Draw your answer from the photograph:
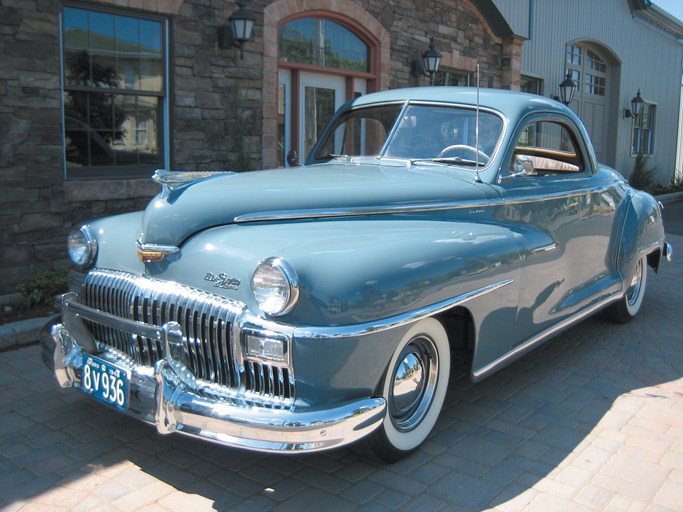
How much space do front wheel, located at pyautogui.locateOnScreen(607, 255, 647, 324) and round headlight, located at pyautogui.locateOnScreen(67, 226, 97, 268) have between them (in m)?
3.94

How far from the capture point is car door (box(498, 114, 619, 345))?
3.76 meters

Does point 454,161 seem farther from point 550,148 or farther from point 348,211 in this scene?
point 550,148

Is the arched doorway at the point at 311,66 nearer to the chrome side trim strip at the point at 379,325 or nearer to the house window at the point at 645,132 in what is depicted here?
the chrome side trim strip at the point at 379,325

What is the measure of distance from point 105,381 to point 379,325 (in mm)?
1233

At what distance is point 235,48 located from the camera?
7.28 meters

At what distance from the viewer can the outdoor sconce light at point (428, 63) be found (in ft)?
31.8

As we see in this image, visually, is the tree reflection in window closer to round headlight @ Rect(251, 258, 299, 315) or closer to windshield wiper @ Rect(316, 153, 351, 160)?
windshield wiper @ Rect(316, 153, 351, 160)

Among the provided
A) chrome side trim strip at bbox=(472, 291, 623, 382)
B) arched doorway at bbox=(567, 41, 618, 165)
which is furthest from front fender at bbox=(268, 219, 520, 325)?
arched doorway at bbox=(567, 41, 618, 165)

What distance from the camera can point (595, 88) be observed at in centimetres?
1686

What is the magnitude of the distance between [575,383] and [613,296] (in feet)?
3.49

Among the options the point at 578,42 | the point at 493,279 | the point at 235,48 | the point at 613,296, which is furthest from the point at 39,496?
the point at 578,42

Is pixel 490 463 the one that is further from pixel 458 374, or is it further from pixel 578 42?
pixel 578 42

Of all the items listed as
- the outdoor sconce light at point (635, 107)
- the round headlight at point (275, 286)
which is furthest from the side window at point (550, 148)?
the outdoor sconce light at point (635, 107)

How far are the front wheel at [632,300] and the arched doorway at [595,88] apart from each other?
10.7 metres
